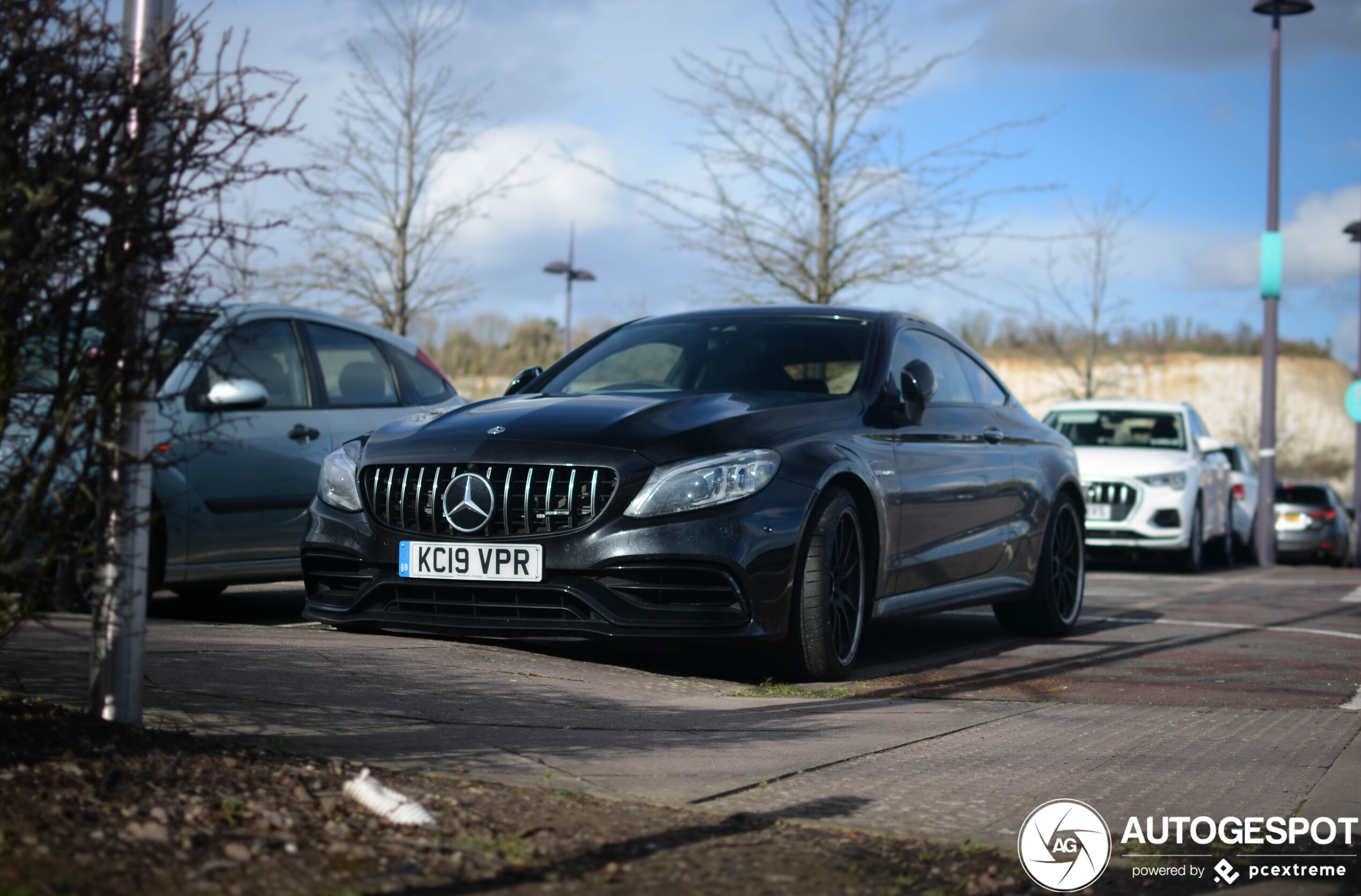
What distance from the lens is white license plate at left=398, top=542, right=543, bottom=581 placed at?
16.4ft

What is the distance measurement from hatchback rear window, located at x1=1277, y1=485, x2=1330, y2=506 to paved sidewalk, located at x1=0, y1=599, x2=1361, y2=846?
20746 mm

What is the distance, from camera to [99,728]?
125 inches

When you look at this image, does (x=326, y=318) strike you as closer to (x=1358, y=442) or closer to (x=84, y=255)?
(x=84, y=255)

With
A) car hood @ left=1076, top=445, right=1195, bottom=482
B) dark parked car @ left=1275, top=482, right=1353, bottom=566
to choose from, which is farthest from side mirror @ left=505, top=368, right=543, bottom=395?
dark parked car @ left=1275, top=482, right=1353, bottom=566

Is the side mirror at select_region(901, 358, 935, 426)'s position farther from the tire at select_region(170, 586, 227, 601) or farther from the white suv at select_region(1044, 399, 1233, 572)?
the white suv at select_region(1044, 399, 1233, 572)

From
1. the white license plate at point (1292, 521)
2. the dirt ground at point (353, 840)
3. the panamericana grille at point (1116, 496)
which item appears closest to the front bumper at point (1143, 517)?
the panamericana grille at point (1116, 496)

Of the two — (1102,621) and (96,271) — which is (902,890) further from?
(1102,621)

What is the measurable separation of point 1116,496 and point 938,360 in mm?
8001

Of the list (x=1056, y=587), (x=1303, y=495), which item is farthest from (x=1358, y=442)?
(x=1056, y=587)

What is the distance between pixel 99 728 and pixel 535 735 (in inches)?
47.0

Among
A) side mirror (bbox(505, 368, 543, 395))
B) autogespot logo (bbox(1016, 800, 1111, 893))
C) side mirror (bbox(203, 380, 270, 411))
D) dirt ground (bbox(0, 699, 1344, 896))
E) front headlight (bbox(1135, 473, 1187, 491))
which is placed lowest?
autogespot logo (bbox(1016, 800, 1111, 893))

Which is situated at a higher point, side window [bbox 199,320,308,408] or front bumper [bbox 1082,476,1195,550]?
side window [bbox 199,320,308,408]

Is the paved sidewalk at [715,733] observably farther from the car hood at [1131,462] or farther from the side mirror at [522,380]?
the car hood at [1131,462]

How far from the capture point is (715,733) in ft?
13.5
